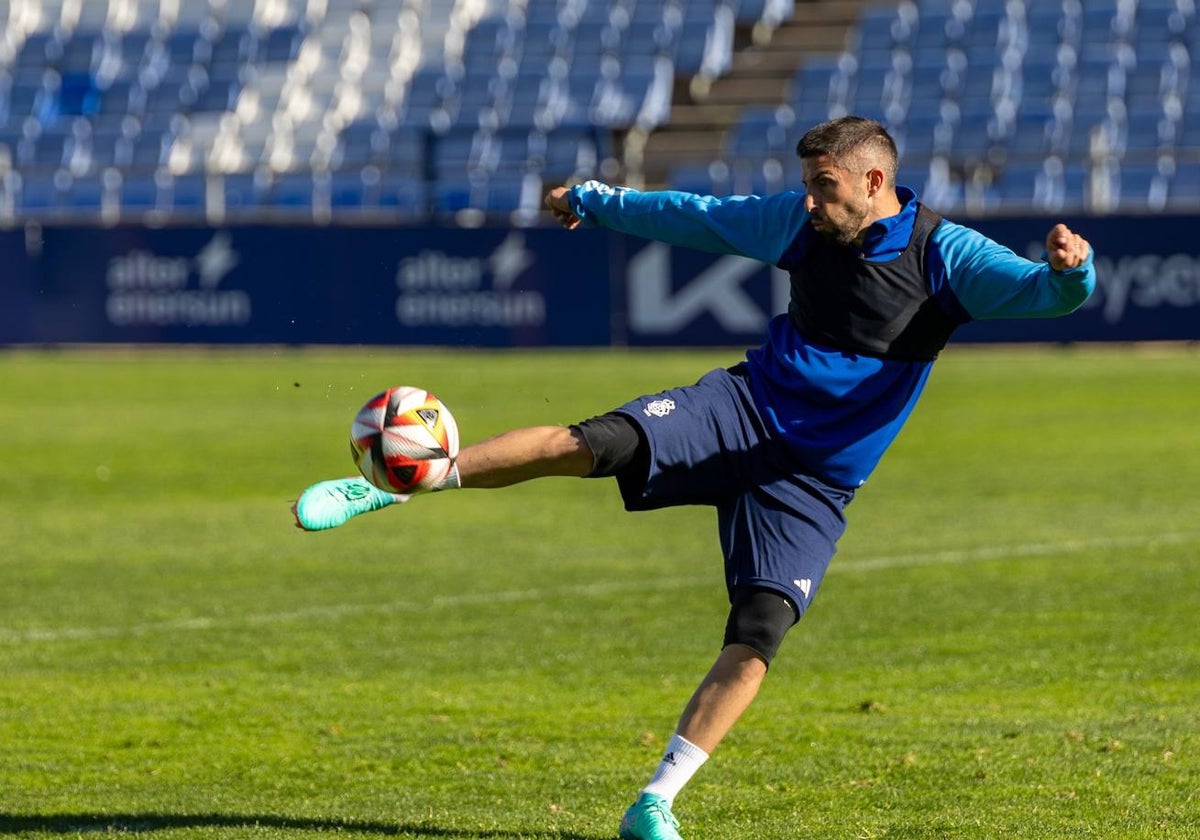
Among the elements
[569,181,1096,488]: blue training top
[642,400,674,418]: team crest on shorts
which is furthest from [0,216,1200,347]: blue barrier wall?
[642,400,674,418]: team crest on shorts

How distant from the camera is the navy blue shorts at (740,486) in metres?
5.67

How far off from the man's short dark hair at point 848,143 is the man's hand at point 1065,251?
627 millimetres

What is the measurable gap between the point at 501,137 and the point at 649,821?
79.2ft

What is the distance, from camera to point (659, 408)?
5715mm

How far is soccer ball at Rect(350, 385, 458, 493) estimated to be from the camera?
208 inches

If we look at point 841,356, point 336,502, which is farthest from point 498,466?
point 841,356

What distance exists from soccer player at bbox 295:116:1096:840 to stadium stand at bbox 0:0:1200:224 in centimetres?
1915

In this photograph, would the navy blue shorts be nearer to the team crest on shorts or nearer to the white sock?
the team crest on shorts

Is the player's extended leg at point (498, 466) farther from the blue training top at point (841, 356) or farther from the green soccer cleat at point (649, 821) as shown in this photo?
the green soccer cleat at point (649, 821)

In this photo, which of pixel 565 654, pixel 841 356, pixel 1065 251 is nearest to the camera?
pixel 1065 251

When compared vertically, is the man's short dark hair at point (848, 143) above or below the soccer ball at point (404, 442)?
above

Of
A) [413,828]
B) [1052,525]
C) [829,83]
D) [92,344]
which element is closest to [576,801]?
[413,828]

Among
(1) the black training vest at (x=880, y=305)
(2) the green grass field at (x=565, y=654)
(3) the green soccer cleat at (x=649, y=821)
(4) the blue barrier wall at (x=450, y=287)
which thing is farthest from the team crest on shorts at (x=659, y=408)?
(4) the blue barrier wall at (x=450, y=287)

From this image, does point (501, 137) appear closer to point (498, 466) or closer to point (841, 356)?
point (841, 356)
